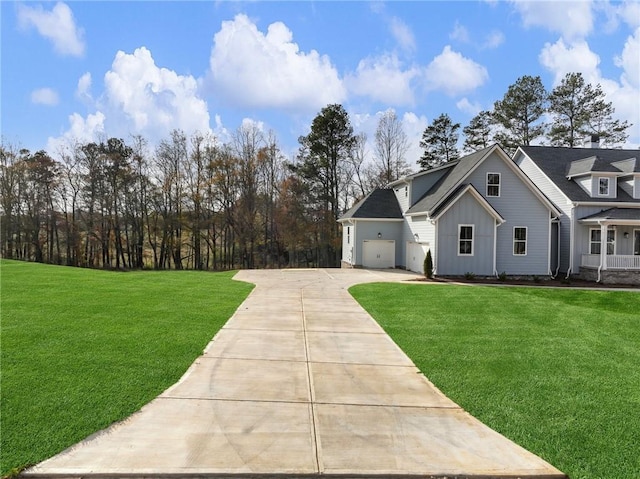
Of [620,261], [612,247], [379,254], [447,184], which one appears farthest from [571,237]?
[379,254]

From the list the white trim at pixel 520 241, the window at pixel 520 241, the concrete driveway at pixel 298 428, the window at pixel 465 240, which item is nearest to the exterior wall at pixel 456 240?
the window at pixel 465 240

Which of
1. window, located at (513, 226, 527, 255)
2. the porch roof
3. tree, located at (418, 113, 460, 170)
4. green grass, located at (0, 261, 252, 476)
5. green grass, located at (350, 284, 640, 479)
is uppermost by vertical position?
tree, located at (418, 113, 460, 170)

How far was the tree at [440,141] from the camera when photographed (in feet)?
133

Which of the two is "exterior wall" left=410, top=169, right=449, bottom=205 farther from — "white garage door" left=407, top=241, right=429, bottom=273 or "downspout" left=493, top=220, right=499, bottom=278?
"downspout" left=493, top=220, right=499, bottom=278

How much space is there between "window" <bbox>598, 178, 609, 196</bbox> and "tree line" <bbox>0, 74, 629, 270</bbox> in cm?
1701

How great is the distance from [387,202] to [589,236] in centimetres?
1092

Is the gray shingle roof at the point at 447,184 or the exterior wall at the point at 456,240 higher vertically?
the gray shingle roof at the point at 447,184

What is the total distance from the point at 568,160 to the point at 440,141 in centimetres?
1745

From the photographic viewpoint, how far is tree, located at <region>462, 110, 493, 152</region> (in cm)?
4028

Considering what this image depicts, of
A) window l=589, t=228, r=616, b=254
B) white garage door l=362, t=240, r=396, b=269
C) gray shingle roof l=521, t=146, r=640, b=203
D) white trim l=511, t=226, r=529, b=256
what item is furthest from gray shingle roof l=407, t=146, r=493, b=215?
window l=589, t=228, r=616, b=254

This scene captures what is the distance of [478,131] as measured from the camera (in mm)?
40906

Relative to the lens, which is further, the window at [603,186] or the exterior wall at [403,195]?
the exterior wall at [403,195]

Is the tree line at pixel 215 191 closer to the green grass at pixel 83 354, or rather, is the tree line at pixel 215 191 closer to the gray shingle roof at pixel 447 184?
the gray shingle roof at pixel 447 184

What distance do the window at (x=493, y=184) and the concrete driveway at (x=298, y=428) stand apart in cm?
1618
